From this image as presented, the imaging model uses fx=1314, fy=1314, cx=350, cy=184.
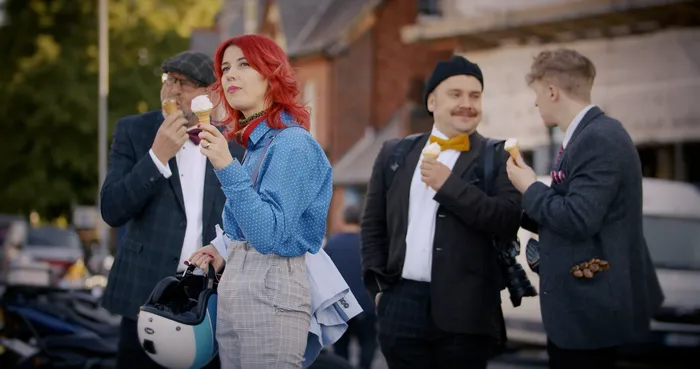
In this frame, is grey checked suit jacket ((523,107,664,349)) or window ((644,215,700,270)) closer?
grey checked suit jacket ((523,107,664,349))

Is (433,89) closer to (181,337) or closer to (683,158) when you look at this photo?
(181,337)

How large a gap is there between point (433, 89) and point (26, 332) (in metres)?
4.03

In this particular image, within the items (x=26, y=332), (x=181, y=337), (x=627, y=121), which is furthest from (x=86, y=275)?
(x=181, y=337)

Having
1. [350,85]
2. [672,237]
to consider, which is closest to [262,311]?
[672,237]

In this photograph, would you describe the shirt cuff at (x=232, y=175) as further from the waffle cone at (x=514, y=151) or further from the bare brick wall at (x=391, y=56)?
the bare brick wall at (x=391, y=56)

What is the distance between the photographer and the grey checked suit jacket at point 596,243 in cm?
532

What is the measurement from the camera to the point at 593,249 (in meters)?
5.37

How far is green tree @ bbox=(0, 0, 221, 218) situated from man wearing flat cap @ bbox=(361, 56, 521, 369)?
3268cm

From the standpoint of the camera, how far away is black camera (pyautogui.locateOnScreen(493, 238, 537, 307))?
604 cm

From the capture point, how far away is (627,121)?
2258cm

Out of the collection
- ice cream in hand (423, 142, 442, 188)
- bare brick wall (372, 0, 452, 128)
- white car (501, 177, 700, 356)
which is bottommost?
white car (501, 177, 700, 356)

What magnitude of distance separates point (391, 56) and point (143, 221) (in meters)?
32.2

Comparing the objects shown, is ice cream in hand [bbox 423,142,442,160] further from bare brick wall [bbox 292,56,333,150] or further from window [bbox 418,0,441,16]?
bare brick wall [bbox 292,56,333,150]

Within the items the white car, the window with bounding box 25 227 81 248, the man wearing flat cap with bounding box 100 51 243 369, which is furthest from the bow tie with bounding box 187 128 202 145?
the window with bounding box 25 227 81 248
